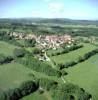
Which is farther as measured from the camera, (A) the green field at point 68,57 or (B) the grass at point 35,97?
(A) the green field at point 68,57

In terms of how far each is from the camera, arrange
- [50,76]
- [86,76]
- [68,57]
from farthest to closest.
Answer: [68,57], [86,76], [50,76]

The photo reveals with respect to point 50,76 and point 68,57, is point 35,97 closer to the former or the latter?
point 50,76

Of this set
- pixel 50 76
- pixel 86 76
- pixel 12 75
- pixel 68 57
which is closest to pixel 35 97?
pixel 50 76

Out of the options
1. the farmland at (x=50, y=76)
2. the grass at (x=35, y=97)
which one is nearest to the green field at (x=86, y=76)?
the farmland at (x=50, y=76)

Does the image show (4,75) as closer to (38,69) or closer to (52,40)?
(38,69)

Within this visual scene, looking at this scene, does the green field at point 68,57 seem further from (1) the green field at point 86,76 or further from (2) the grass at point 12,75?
(2) the grass at point 12,75

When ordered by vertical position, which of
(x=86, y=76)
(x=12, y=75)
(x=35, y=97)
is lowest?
(x=86, y=76)

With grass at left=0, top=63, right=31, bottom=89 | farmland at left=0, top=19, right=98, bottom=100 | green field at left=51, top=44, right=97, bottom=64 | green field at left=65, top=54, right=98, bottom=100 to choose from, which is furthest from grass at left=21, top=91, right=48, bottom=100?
green field at left=51, top=44, right=97, bottom=64

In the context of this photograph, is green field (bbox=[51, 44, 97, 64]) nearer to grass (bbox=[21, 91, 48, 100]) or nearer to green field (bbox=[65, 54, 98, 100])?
green field (bbox=[65, 54, 98, 100])
